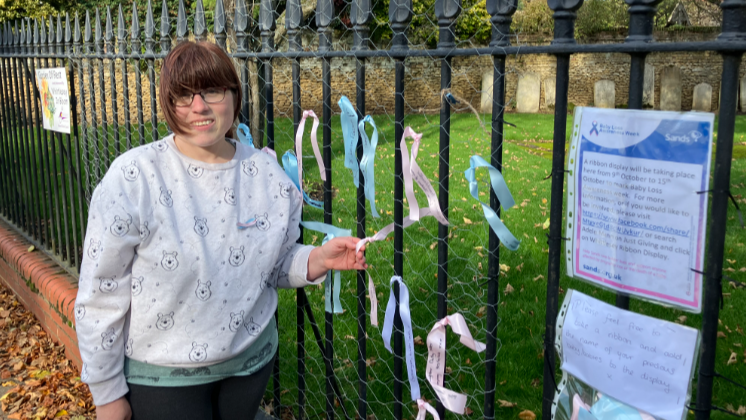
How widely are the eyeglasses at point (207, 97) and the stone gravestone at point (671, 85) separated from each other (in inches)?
803

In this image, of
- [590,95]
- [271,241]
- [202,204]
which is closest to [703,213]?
[271,241]

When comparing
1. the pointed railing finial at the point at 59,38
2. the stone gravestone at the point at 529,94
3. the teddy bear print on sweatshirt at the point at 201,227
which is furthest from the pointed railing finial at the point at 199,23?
the stone gravestone at the point at 529,94

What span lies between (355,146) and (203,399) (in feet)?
3.08

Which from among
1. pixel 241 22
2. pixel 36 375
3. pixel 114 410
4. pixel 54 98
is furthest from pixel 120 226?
pixel 54 98

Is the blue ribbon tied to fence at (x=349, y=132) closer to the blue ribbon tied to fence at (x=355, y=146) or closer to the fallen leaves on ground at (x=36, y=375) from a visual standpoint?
the blue ribbon tied to fence at (x=355, y=146)

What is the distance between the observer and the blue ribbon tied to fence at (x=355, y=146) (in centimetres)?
200

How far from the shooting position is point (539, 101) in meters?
18.8

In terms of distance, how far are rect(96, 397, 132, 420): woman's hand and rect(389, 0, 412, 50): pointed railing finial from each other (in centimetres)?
132

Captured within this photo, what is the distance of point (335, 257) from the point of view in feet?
6.51

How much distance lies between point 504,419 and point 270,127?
5.60 feet

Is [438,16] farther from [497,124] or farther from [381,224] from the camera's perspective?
[381,224]

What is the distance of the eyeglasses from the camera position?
1.78 metres

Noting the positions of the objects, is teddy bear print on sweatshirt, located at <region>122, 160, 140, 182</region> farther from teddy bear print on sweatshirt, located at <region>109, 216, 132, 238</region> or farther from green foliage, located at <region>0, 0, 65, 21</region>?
green foliage, located at <region>0, 0, 65, 21</region>

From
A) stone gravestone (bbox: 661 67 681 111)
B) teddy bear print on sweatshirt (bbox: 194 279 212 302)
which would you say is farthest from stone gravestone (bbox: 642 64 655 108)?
teddy bear print on sweatshirt (bbox: 194 279 212 302)
